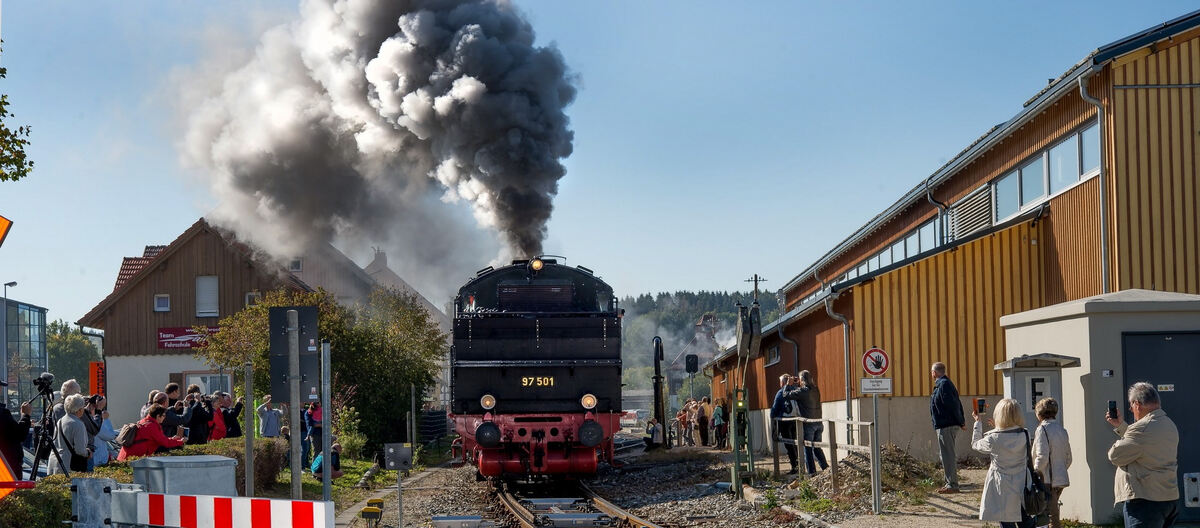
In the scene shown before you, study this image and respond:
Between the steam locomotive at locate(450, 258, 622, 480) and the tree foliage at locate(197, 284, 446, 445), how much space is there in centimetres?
1031

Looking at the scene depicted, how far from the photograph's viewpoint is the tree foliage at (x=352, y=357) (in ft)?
91.7

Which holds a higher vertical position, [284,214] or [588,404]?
[284,214]

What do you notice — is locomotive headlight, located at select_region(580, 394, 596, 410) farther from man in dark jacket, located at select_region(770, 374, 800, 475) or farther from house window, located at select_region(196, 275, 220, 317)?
house window, located at select_region(196, 275, 220, 317)

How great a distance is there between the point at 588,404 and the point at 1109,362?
26.4ft

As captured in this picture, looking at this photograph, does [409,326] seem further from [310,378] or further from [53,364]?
[53,364]

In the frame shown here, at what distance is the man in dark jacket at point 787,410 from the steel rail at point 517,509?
402 centimetres

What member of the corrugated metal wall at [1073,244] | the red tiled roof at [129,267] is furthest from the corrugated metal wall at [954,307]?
the red tiled roof at [129,267]

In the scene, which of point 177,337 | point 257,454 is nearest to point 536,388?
point 257,454

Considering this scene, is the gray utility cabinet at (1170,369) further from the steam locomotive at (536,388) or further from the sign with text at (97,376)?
the sign with text at (97,376)

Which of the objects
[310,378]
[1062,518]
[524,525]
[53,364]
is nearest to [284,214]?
[524,525]

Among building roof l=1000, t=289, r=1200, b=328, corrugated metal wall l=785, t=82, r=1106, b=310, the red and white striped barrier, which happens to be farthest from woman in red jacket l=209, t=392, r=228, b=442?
corrugated metal wall l=785, t=82, r=1106, b=310

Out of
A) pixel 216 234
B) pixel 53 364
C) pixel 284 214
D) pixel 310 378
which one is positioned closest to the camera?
pixel 310 378

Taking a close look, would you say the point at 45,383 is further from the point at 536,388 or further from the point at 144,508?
the point at 536,388

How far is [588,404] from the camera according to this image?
55.7ft
